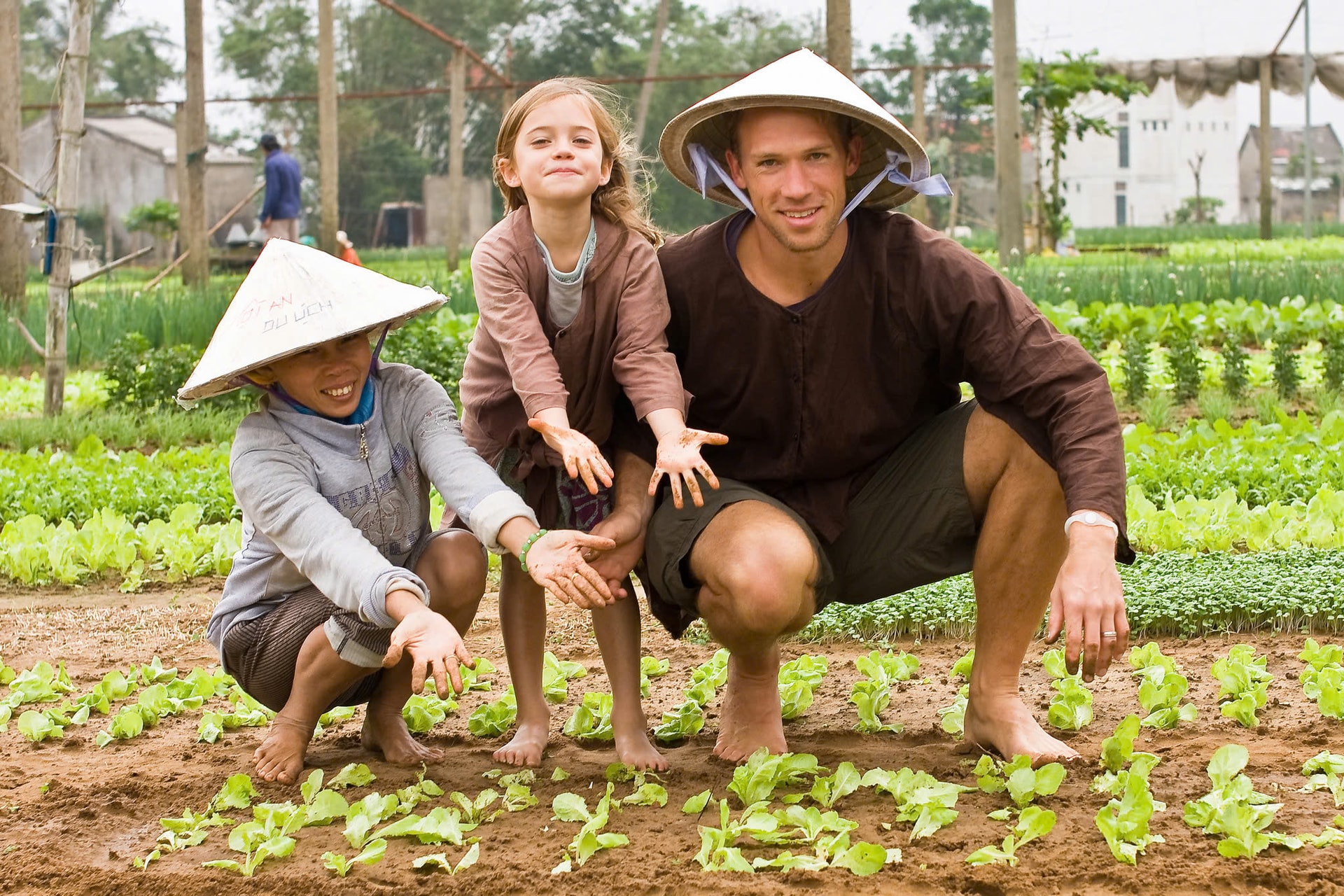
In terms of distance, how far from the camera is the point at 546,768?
290cm

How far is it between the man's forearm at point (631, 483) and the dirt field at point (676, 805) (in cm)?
52

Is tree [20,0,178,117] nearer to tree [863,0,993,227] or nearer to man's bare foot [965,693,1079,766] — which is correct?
tree [863,0,993,227]

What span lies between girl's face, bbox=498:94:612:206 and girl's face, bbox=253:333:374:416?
459 millimetres

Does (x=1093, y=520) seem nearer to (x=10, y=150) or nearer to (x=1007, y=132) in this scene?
(x=1007, y=132)

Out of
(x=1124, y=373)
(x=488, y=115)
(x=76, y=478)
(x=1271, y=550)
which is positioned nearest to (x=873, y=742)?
(x=1271, y=550)

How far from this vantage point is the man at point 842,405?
278cm

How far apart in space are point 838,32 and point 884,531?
17.9 ft

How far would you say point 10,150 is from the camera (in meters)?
11.0

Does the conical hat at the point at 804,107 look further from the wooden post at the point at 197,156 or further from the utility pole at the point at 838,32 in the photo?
the wooden post at the point at 197,156

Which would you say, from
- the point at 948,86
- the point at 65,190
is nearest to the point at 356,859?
the point at 65,190

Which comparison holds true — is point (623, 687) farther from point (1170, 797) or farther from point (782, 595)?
point (1170, 797)

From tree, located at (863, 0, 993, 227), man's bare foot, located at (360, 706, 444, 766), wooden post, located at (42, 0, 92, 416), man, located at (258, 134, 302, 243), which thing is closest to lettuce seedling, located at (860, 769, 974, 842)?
man's bare foot, located at (360, 706, 444, 766)

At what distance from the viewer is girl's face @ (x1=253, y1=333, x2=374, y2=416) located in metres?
2.79

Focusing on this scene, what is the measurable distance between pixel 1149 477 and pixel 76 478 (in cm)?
408
